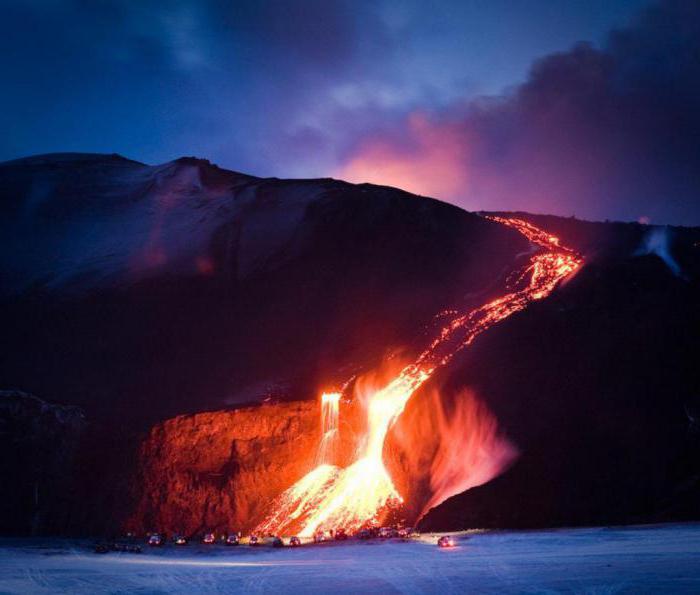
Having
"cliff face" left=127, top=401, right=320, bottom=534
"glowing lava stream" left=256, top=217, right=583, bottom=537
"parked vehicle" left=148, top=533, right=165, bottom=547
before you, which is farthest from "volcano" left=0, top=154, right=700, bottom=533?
"parked vehicle" left=148, top=533, right=165, bottom=547

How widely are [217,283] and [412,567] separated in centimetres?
5111

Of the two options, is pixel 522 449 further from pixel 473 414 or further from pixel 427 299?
pixel 427 299

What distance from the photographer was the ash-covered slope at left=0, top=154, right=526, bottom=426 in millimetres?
56719

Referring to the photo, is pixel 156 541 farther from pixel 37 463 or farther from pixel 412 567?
pixel 412 567

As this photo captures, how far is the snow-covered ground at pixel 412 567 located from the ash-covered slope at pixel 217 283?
17552mm

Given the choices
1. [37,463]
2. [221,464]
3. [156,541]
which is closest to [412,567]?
[156,541]

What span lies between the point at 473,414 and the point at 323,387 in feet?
39.4

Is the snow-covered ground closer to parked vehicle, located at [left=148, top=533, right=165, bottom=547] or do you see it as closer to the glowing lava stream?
parked vehicle, located at [left=148, top=533, right=165, bottom=547]

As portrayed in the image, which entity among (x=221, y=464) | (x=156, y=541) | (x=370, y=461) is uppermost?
(x=370, y=461)

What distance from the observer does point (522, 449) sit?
3888 centimetres

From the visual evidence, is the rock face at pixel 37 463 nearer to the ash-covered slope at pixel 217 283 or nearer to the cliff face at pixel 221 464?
the ash-covered slope at pixel 217 283

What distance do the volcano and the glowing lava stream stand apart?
0.78ft

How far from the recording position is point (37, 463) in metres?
50.1

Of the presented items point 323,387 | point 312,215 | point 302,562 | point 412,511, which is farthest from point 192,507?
point 312,215
